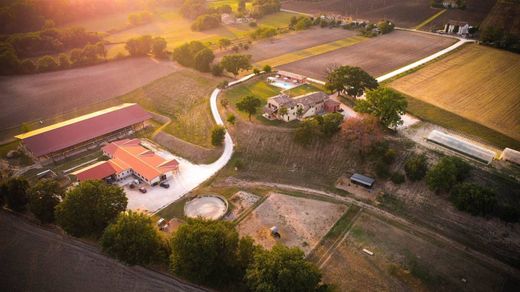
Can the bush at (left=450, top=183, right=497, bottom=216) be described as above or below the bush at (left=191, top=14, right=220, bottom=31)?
below

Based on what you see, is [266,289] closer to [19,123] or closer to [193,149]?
[193,149]

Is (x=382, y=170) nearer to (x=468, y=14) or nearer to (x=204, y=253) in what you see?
(x=204, y=253)

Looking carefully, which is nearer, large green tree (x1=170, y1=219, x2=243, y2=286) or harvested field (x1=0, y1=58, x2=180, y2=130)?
large green tree (x1=170, y1=219, x2=243, y2=286)

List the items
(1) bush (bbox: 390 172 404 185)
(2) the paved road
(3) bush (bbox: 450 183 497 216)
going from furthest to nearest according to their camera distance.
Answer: (1) bush (bbox: 390 172 404 185) < (3) bush (bbox: 450 183 497 216) < (2) the paved road

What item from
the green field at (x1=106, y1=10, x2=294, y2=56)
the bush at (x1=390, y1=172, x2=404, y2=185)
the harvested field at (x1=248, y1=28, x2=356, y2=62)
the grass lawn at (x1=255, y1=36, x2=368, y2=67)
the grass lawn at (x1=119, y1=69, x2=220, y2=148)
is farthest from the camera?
the green field at (x1=106, y1=10, x2=294, y2=56)

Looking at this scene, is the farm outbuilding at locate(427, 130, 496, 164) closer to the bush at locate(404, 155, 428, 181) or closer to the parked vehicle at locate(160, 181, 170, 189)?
the bush at locate(404, 155, 428, 181)

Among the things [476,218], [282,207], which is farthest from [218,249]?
[476,218]

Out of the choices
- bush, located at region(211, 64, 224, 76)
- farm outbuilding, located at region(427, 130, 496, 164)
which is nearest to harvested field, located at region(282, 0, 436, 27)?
bush, located at region(211, 64, 224, 76)

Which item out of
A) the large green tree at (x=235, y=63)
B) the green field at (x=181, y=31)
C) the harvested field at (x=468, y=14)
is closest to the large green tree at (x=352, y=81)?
the large green tree at (x=235, y=63)

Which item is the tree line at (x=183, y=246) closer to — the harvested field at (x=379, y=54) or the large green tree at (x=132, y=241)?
the large green tree at (x=132, y=241)
